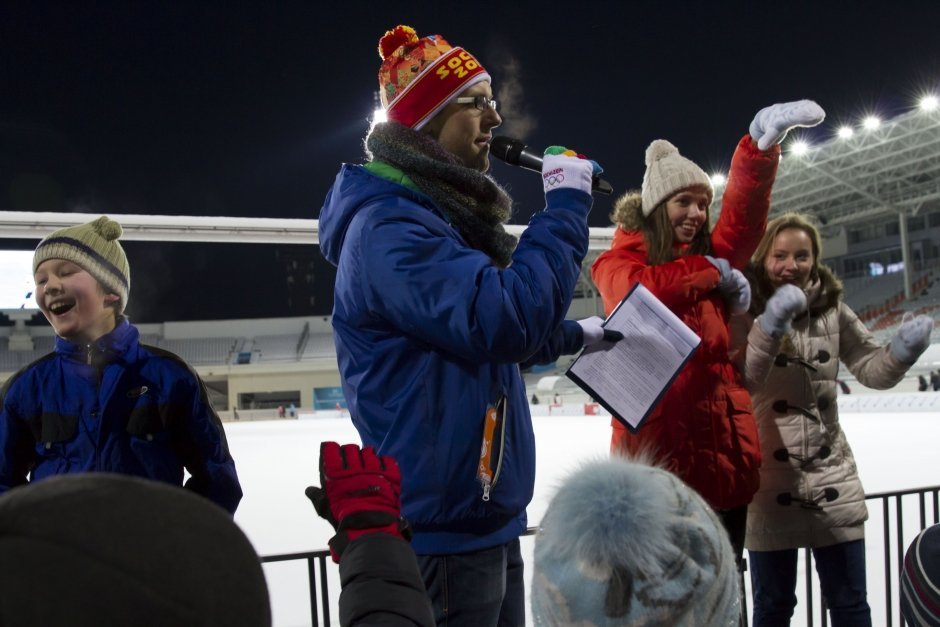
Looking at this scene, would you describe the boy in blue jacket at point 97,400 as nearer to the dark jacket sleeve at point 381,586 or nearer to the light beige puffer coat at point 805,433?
the dark jacket sleeve at point 381,586

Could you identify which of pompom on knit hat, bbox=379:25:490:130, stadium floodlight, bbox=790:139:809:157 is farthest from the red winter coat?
stadium floodlight, bbox=790:139:809:157

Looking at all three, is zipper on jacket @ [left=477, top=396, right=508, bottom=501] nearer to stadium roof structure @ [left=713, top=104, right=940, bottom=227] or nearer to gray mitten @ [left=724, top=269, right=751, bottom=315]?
gray mitten @ [left=724, top=269, right=751, bottom=315]

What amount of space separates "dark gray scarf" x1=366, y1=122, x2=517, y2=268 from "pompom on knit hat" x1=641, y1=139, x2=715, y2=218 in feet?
2.98

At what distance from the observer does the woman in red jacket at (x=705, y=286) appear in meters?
2.01

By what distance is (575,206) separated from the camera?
1.33m

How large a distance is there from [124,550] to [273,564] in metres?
3.27

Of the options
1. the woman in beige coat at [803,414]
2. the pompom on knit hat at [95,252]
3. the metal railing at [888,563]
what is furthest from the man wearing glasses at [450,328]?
the metal railing at [888,563]

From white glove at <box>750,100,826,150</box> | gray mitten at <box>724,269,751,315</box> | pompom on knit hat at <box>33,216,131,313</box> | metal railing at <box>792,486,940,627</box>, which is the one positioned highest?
white glove at <box>750,100,826,150</box>

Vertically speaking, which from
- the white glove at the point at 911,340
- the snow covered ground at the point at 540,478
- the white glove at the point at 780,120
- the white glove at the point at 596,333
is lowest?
the snow covered ground at the point at 540,478

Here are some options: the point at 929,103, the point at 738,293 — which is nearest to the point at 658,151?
the point at 738,293

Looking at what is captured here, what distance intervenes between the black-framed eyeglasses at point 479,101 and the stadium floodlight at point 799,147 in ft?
74.4

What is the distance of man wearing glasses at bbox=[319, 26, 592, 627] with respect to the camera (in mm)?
1189

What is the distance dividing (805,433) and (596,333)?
0.89 meters

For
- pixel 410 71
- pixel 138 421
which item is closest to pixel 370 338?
pixel 410 71
